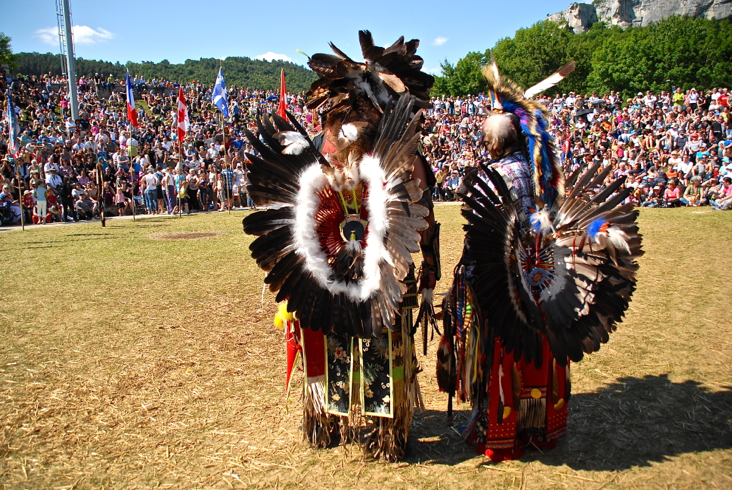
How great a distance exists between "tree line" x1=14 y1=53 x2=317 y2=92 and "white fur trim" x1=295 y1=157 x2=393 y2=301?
70569 millimetres

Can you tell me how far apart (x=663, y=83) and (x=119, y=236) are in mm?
58042

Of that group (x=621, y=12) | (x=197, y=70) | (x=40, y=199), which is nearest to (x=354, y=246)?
(x=40, y=199)

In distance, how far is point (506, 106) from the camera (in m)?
2.90

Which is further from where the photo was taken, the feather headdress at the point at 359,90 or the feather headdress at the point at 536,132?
the feather headdress at the point at 536,132

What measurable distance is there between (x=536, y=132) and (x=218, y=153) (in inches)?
898

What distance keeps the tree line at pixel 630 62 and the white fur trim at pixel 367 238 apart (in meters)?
48.6

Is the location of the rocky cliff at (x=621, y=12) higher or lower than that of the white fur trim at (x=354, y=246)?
higher

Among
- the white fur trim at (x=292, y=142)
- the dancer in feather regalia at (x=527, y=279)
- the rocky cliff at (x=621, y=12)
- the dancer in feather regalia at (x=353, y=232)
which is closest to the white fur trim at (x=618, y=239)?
the dancer in feather regalia at (x=527, y=279)

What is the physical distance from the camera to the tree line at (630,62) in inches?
2053

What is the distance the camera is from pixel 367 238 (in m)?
2.54

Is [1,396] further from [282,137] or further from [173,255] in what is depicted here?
[173,255]

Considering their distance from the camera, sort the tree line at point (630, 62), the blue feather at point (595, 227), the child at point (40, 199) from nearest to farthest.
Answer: the blue feather at point (595, 227) → the child at point (40, 199) → the tree line at point (630, 62)

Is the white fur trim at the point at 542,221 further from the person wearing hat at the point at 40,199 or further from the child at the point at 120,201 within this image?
the child at the point at 120,201

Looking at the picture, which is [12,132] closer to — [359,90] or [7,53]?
[359,90]
